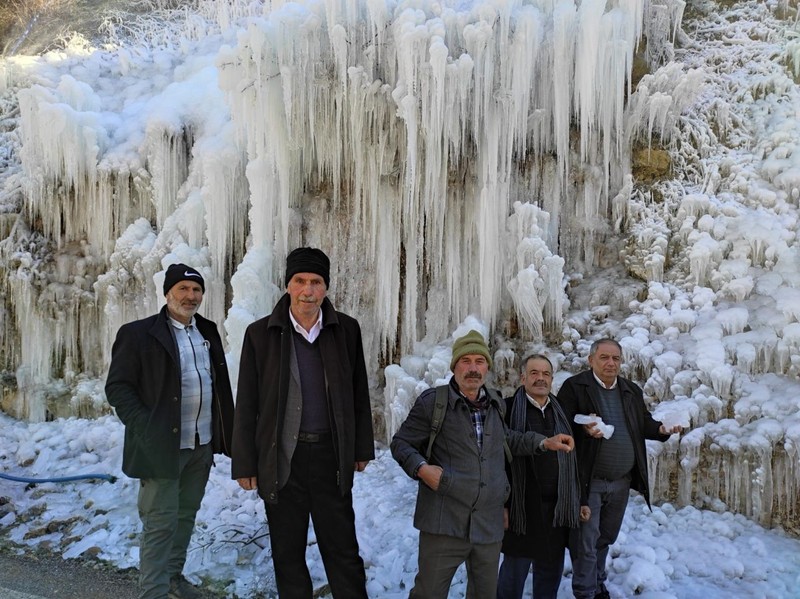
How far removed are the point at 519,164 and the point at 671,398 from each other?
326cm

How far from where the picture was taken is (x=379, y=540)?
15.0ft

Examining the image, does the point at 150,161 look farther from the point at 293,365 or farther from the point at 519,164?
the point at 293,365

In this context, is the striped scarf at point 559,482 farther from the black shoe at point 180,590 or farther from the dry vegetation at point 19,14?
the dry vegetation at point 19,14

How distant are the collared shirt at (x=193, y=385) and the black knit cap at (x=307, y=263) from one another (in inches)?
36.3

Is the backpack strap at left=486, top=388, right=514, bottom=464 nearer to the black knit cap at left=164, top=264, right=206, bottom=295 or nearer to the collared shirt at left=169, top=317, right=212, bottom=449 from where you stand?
the collared shirt at left=169, top=317, right=212, bottom=449

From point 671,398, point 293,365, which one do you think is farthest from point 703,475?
point 293,365

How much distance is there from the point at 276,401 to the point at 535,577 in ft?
5.91

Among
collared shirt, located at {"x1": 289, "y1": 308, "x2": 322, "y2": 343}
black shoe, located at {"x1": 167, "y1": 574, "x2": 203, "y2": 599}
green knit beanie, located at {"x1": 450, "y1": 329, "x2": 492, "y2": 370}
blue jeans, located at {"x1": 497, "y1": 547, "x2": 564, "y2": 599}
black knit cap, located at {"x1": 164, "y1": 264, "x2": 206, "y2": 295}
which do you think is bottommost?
black shoe, located at {"x1": 167, "y1": 574, "x2": 203, "y2": 599}

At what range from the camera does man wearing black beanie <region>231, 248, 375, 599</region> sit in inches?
110

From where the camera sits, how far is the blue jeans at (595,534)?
3.21 meters

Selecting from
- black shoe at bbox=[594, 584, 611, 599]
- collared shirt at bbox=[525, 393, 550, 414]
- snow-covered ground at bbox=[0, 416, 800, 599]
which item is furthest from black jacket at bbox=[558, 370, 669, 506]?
snow-covered ground at bbox=[0, 416, 800, 599]

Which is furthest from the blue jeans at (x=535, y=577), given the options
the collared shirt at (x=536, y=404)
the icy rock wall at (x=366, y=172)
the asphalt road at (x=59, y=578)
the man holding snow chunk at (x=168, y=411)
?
the icy rock wall at (x=366, y=172)

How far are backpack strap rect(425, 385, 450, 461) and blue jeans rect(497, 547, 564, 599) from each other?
3.14ft

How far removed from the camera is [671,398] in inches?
203
